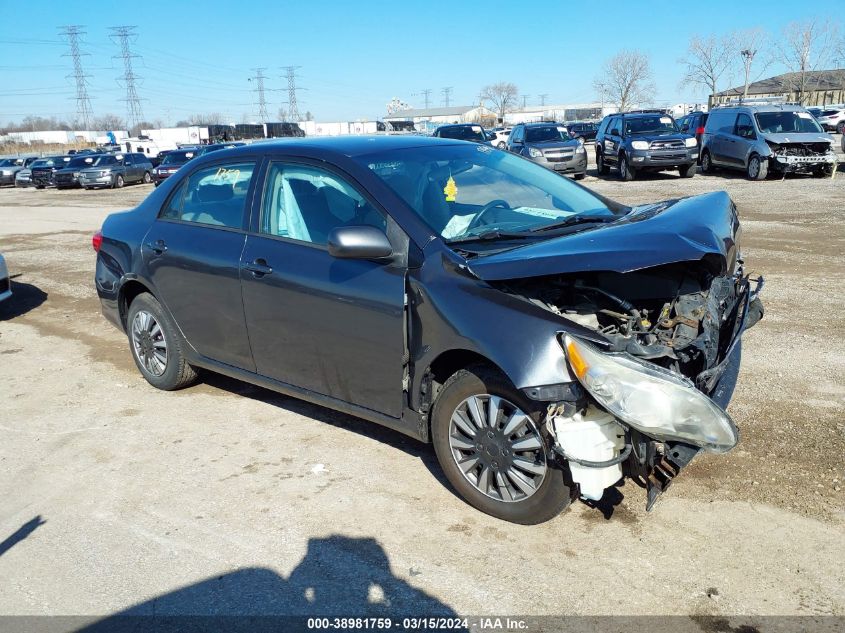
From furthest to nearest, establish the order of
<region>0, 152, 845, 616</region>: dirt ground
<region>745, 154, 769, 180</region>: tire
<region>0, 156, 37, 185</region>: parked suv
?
<region>0, 156, 37, 185</region>: parked suv, <region>745, 154, 769, 180</region>: tire, <region>0, 152, 845, 616</region>: dirt ground

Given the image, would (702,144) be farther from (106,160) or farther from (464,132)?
(106,160)

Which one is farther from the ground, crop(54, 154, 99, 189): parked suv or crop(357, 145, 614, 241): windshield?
crop(357, 145, 614, 241): windshield

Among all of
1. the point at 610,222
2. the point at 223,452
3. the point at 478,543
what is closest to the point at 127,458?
the point at 223,452

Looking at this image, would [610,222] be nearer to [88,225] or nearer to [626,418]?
[626,418]

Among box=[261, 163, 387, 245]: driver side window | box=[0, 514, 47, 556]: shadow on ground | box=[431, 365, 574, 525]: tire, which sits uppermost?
box=[261, 163, 387, 245]: driver side window

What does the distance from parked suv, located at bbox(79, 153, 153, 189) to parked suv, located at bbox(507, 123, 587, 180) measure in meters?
17.9

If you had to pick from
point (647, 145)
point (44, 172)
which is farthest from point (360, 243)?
point (44, 172)

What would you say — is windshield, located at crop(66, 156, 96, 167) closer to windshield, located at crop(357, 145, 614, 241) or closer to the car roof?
the car roof

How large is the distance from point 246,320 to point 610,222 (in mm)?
2270

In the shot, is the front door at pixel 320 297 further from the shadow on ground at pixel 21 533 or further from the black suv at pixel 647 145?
the black suv at pixel 647 145

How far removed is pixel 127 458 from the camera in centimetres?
440

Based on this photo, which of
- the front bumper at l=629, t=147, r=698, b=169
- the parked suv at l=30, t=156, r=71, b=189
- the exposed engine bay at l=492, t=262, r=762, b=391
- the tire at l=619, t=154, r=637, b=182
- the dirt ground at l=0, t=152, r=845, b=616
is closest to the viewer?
the dirt ground at l=0, t=152, r=845, b=616

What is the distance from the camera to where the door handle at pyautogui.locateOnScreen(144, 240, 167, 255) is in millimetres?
4992

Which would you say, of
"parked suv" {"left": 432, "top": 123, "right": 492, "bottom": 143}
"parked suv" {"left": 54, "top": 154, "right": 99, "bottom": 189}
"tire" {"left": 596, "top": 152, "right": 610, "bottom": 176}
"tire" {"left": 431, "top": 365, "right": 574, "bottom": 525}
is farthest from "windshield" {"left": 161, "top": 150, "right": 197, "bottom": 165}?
"tire" {"left": 431, "top": 365, "right": 574, "bottom": 525}
